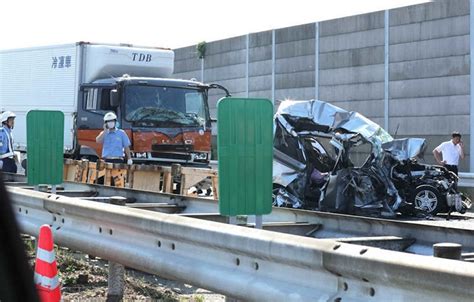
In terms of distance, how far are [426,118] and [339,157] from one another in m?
11.2

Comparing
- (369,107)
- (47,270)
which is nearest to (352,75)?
(369,107)

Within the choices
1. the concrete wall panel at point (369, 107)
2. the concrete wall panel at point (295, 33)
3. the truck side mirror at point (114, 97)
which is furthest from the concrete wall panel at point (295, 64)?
the truck side mirror at point (114, 97)

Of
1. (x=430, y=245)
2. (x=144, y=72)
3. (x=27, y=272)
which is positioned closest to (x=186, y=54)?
(x=144, y=72)

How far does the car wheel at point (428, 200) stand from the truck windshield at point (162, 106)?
215 inches

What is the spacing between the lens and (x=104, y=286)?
7.56 metres

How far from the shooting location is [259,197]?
6.29 metres

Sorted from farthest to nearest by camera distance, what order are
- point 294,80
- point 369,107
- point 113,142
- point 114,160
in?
1. point 294,80
2. point 369,107
3. point 114,160
4. point 113,142

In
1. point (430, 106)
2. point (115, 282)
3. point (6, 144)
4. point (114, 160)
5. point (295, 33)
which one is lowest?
point (115, 282)

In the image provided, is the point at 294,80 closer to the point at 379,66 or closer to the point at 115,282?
the point at 379,66

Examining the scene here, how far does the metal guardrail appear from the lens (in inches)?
137

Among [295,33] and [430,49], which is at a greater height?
[295,33]

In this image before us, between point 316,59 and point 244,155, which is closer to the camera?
point 244,155

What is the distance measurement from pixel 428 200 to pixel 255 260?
10.8m

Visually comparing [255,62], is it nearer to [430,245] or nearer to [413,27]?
[413,27]
